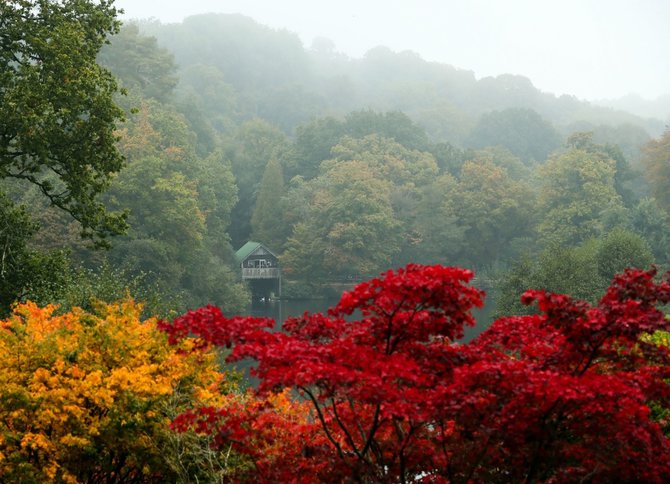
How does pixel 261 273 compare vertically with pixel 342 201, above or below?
below

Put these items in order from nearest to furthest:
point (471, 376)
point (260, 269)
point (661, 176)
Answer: point (471, 376) < point (661, 176) < point (260, 269)

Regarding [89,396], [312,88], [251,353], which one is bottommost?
[251,353]

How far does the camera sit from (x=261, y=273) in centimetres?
6344

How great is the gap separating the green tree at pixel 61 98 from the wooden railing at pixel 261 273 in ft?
148

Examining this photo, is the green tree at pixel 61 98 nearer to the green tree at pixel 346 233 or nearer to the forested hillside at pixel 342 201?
the forested hillside at pixel 342 201

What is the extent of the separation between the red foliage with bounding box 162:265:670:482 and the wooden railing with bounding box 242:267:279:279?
5456 cm

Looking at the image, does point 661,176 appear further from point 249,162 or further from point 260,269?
point 249,162

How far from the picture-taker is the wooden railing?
6272 centimetres

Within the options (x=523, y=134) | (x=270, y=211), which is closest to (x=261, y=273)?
(x=270, y=211)

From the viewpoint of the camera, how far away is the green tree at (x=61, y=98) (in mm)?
16062

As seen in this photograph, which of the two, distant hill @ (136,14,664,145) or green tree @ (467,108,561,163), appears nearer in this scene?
green tree @ (467,108,561,163)

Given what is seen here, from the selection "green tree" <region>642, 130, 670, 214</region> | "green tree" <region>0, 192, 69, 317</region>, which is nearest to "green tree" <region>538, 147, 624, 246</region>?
"green tree" <region>642, 130, 670, 214</region>

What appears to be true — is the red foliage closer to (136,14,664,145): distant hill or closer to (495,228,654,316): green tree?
(495,228,654,316): green tree

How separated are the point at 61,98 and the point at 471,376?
12.3m
